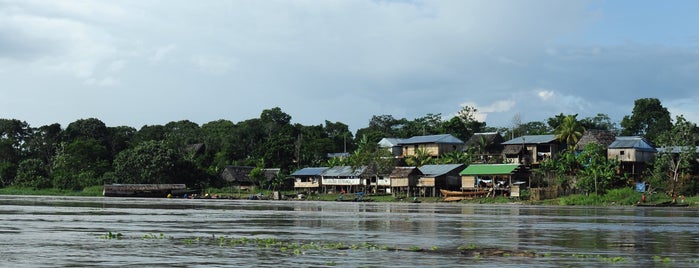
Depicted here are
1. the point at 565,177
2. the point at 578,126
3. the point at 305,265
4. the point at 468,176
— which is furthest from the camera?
the point at 578,126

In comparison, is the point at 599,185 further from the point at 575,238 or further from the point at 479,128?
the point at 479,128

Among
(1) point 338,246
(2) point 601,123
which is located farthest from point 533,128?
(1) point 338,246

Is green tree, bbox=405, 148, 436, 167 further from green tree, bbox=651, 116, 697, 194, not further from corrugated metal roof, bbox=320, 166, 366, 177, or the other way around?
green tree, bbox=651, 116, 697, 194

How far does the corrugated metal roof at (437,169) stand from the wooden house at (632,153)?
55.7 ft

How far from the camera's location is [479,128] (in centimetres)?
13025

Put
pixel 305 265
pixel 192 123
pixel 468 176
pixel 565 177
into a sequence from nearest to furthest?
1. pixel 305 265
2. pixel 565 177
3. pixel 468 176
4. pixel 192 123

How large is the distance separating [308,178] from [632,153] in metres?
42.7

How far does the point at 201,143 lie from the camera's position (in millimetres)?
135625

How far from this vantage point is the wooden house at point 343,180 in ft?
323

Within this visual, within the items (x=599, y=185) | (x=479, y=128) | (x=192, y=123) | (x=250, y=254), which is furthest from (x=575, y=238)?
(x=192, y=123)

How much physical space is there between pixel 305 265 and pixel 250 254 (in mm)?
3007

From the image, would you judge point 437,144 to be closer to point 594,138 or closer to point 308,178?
point 308,178

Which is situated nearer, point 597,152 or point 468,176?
point 597,152

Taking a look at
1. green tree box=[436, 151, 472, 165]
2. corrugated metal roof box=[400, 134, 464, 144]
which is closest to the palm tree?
green tree box=[436, 151, 472, 165]
